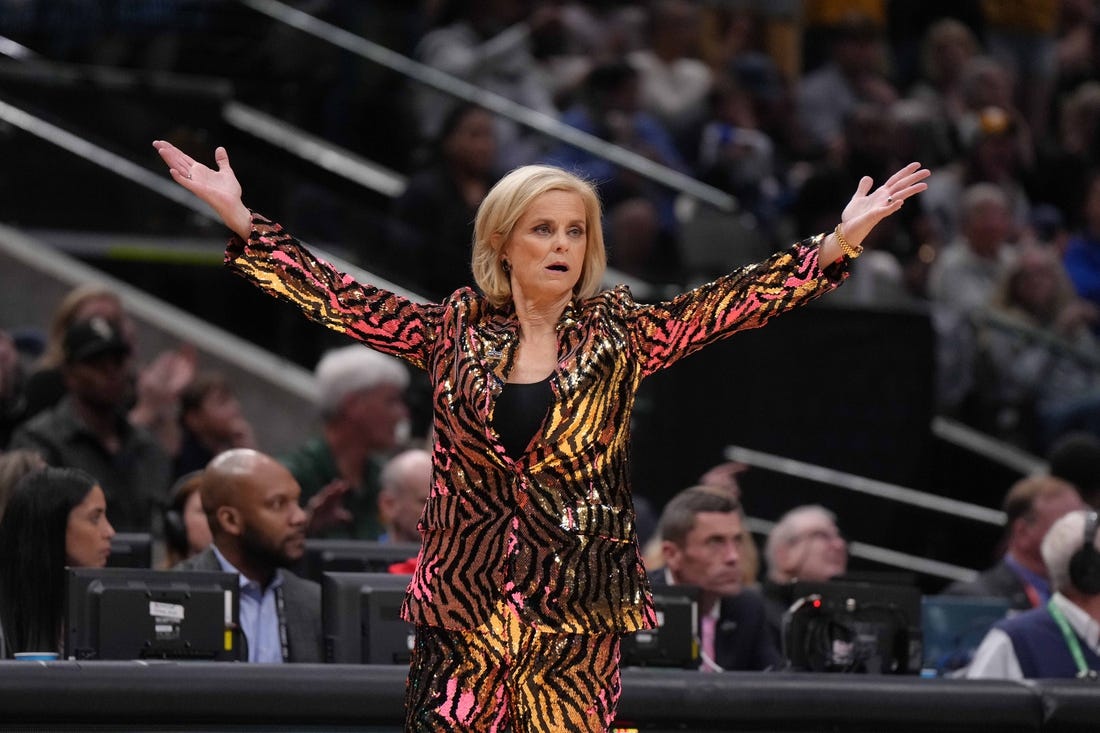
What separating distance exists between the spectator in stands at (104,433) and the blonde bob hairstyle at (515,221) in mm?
3752

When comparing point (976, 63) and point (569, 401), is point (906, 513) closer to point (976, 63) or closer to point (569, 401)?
point (976, 63)

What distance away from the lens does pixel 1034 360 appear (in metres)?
10.4

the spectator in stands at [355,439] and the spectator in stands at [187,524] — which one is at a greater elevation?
the spectator in stands at [355,439]

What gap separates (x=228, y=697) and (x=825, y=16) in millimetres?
9554

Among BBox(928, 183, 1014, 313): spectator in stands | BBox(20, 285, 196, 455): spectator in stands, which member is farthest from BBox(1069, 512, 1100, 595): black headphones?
BBox(928, 183, 1014, 313): spectator in stands

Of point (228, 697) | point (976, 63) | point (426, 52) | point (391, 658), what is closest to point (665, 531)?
point (391, 658)

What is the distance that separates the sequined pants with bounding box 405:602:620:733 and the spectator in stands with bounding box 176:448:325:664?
2309 millimetres

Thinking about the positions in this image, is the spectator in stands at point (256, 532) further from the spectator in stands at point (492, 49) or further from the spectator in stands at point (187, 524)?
the spectator in stands at point (492, 49)

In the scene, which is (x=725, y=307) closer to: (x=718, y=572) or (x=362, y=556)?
(x=362, y=556)

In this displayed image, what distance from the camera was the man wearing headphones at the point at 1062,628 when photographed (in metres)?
6.06

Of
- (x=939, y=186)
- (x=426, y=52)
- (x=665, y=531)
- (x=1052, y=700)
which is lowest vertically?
(x=1052, y=700)

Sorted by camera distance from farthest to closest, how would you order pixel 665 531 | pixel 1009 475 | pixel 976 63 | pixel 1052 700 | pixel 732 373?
pixel 976 63 → pixel 1009 475 → pixel 732 373 → pixel 665 531 → pixel 1052 700

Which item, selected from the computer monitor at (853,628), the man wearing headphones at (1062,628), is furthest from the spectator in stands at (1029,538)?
the computer monitor at (853,628)

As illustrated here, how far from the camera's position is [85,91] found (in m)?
9.92
